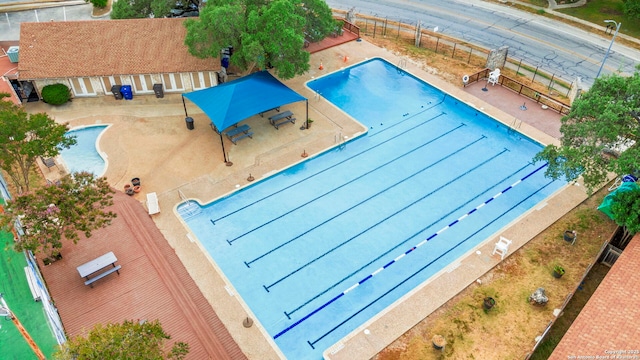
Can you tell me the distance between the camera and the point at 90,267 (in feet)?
59.2

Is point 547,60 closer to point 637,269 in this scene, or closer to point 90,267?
point 637,269

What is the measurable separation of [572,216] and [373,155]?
10849mm

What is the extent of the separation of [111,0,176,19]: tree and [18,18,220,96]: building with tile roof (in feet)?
8.62

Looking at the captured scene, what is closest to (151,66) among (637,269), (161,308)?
(161,308)

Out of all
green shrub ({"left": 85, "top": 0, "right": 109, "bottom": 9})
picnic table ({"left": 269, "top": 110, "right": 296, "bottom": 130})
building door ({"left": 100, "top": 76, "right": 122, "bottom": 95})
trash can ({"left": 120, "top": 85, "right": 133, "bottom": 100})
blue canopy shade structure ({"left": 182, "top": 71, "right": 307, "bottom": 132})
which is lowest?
picnic table ({"left": 269, "top": 110, "right": 296, "bottom": 130})

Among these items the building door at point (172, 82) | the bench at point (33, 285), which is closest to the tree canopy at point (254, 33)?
the building door at point (172, 82)

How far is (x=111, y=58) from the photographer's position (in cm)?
2822

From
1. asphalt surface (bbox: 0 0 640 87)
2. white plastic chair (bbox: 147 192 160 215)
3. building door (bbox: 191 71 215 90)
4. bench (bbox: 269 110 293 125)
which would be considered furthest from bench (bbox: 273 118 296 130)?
asphalt surface (bbox: 0 0 640 87)

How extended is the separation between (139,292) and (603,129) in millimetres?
19980

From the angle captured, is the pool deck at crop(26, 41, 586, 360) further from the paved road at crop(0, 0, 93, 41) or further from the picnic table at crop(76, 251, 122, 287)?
the paved road at crop(0, 0, 93, 41)

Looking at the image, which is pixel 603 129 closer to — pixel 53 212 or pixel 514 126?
pixel 514 126

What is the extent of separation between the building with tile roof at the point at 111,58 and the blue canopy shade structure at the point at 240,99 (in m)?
4.01

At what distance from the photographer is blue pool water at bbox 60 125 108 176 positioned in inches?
953

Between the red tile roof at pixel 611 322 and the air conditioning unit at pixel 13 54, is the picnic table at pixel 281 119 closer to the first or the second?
the air conditioning unit at pixel 13 54
